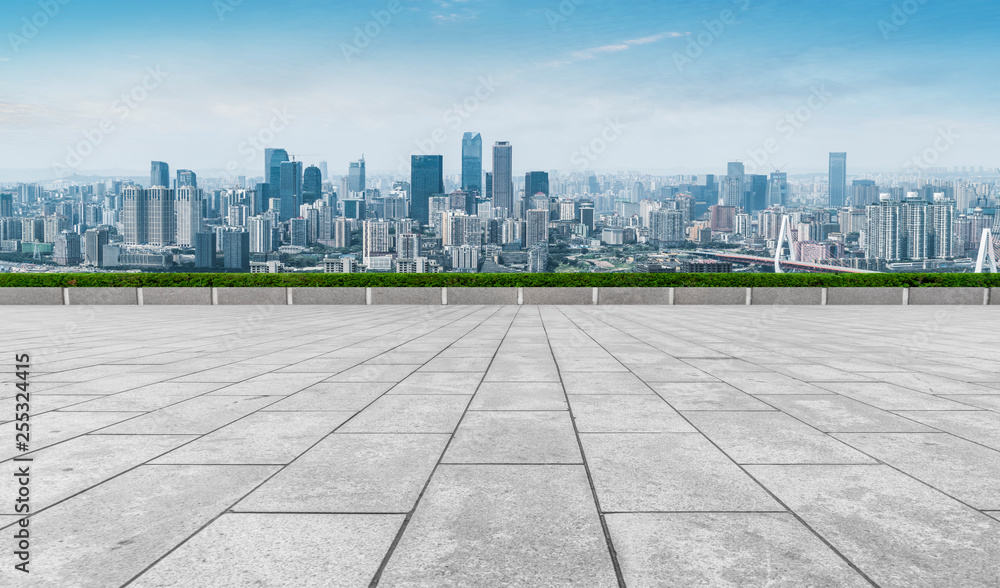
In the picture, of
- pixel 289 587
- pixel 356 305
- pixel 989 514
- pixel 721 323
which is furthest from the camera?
pixel 356 305

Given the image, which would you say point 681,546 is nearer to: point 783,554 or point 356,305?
point 783,554

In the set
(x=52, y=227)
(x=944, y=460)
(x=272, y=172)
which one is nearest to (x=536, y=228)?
(x=52, y=227)

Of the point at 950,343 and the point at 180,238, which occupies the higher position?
the point at 180,238

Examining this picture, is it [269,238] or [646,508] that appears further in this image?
[269,238]

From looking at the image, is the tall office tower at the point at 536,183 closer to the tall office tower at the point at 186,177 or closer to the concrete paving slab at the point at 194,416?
the tall office tower at the point at 186,177

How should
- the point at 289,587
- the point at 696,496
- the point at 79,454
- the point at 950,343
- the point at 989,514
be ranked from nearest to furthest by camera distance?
the point at 289,587 → the point at 989,514 → the point at 696,496 → the point at 79,454 → the point at 950,343

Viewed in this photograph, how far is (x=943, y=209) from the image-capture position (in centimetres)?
6103

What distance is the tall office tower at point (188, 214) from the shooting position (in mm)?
50894

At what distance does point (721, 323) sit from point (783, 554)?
45.4ft

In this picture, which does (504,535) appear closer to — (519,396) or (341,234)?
(519,396)

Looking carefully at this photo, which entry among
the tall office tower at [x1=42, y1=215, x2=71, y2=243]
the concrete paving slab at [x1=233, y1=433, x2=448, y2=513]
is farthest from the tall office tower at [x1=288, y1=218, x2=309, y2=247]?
the concrete paving slab at [x1=233, y1=433, x2=448, y2=513]

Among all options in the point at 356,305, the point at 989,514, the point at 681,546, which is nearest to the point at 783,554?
the point at 681,546

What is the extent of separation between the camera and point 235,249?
132 feet

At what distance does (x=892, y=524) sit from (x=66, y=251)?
126 feet
